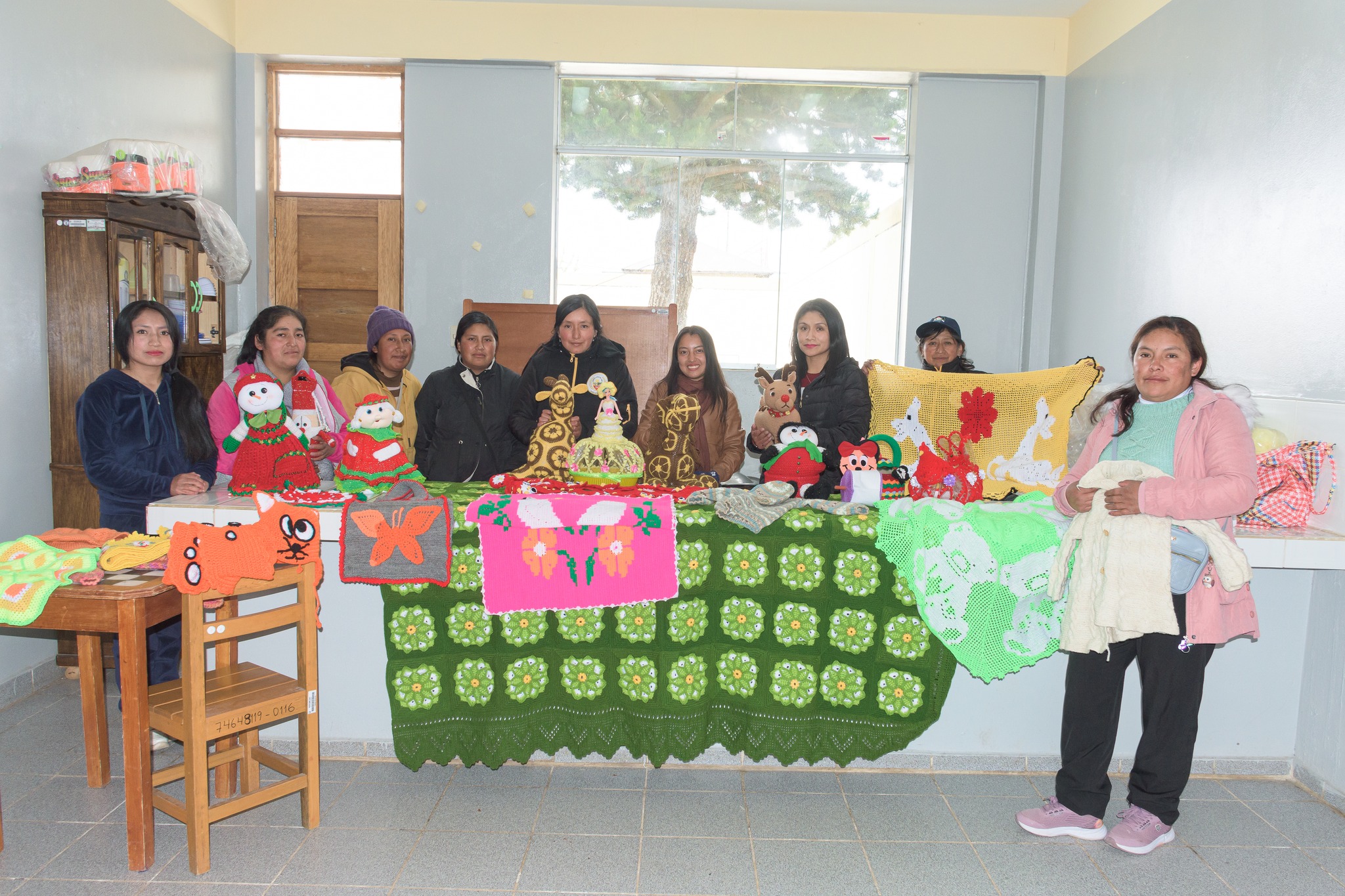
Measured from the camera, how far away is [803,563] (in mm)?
2775

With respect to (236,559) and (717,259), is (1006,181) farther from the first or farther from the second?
(236,559)

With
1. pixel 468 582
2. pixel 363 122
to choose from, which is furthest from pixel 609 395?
pixel 363 122

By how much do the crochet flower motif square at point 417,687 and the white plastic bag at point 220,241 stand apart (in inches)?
119

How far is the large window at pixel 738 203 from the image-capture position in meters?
6.31

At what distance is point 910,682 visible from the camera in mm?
2795

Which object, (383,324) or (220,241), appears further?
(220,241)

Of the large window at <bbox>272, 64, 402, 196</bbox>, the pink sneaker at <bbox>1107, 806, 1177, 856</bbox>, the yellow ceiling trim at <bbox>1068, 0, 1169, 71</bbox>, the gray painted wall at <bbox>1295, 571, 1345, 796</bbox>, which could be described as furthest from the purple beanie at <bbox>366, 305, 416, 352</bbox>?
the yellow ceiling trim at <bbox>1068, 0, 1169, 71</bbox>

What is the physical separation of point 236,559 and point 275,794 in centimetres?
68

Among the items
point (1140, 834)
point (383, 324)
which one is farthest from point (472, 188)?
point (1140, 834)

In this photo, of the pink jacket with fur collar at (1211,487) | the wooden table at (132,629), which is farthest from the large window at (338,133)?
the pink jacket with fur collar at (1211,487)

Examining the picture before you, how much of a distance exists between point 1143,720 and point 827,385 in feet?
5.03

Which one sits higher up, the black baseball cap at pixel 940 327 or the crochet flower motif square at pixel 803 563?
the black baseball cap at pixel 940 327

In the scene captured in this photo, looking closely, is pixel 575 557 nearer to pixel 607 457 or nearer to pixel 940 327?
pixel 607 457

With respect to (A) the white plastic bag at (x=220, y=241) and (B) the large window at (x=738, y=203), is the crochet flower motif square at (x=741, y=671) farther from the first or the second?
(B) the large window at (x=738, y=203)
